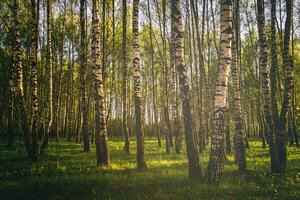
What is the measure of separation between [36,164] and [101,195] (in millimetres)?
5277

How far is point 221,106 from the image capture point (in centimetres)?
733

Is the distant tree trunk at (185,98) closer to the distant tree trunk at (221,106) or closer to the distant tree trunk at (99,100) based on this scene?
the distant tree trunk at (221,106)

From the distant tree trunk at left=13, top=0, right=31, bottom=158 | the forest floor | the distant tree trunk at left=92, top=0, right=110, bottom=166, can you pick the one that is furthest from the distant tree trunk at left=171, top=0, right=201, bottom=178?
the distant tree trunk at left=13, top=0, right=31, bottom=158

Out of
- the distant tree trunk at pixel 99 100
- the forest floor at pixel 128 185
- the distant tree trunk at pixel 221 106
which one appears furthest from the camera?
the distant tree trunk at pixel 99 100

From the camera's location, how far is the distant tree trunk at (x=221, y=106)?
7.20 meters

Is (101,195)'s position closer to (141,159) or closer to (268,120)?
(141,159)

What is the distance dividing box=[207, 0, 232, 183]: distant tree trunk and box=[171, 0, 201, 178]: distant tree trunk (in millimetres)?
657

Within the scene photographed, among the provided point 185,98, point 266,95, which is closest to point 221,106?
point 185,98

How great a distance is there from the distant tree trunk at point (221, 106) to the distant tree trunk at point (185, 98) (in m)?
0.66

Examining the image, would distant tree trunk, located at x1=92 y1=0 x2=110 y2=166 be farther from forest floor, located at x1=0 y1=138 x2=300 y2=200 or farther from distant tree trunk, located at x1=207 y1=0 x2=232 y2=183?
distant tree trunk, located at x1=207 y1=0 x2=232 y2=183

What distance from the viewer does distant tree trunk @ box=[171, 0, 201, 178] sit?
25.9 feet

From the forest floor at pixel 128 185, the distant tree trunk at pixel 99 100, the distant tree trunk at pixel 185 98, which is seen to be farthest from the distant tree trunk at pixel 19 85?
the distant tree trunk at pixel 185 98

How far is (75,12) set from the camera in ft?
72.2

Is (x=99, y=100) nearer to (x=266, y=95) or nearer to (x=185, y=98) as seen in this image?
(x=185, y=98)
